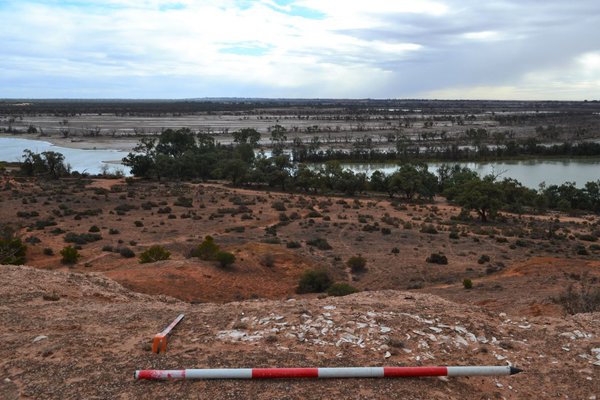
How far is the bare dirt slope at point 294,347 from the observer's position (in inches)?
239

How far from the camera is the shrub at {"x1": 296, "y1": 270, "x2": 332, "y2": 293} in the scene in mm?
17758

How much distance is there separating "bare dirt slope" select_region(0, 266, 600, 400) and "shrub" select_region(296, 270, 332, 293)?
27.1 ft

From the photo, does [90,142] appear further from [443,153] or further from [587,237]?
[587,237]

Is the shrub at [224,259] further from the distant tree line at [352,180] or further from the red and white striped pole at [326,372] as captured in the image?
the distant tree line at [352,180]

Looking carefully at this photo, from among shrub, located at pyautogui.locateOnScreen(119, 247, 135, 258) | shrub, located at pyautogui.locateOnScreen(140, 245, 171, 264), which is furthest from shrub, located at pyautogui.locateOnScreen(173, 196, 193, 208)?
shrub, located at pyautogui.locateOnScreen(140, 245, 171, 264)

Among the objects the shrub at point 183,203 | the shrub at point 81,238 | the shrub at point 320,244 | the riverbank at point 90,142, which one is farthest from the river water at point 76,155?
the shrub at point 320,244

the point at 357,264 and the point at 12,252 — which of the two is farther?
the point at 357,264

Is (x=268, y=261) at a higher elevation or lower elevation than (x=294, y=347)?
lower

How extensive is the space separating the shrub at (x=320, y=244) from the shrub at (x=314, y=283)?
745 centimetres

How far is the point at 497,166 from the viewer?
257ft

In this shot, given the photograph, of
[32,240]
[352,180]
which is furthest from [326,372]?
[352,180]

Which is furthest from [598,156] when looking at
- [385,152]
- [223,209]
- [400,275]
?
[400,275]

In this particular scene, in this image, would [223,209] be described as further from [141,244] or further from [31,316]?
[31,316]

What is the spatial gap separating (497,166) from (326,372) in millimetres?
79022
